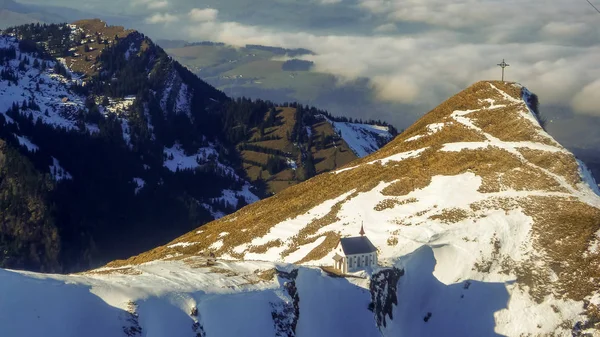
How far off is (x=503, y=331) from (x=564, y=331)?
6.35m

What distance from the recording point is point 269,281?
260ft

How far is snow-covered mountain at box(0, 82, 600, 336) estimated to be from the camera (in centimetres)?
6850

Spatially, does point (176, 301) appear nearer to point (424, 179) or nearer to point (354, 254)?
point (354, 254)

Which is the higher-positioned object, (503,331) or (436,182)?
(436,182)

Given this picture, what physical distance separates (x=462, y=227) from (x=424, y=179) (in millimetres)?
14088

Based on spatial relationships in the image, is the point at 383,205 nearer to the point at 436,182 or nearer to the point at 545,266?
the point at 436,182

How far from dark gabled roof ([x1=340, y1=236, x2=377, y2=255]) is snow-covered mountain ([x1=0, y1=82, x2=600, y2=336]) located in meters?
2.62

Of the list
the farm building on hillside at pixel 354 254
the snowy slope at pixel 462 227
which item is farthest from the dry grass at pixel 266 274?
the farm building on hillside at pixel 354 254

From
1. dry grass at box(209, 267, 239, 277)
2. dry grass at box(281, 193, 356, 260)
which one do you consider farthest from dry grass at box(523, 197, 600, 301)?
dry grass at box(209, 267, 239, 277)

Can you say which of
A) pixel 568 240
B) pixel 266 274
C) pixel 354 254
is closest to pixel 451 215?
pixel 568 240

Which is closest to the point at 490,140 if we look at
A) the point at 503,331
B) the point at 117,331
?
the point at 503,331

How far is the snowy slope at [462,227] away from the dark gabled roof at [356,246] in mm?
3471

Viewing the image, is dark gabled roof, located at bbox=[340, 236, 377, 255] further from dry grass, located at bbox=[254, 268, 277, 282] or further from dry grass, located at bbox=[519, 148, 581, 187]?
dry grass, located at bbox=[519, 148, 581, 187]

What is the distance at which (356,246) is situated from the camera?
88.4 metres
